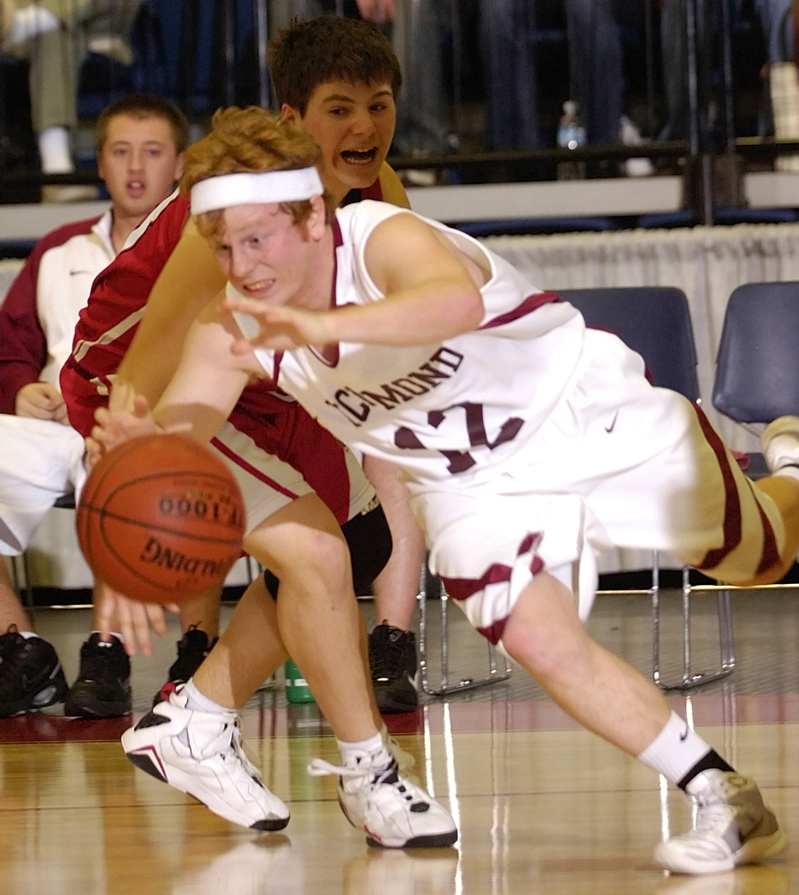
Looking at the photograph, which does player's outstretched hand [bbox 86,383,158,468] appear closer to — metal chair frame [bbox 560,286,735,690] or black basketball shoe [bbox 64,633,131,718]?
black basketball shoe [bbox 64,633,131,718]

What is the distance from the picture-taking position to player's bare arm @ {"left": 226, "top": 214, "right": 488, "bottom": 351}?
201 cm

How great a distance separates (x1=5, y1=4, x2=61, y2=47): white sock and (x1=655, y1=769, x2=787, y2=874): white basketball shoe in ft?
16.8

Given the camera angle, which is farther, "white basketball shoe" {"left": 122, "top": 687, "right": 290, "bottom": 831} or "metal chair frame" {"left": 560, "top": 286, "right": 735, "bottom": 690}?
"metal chair frame" {"left": 560, "top": 286, "right": 735, "bottom": 690}

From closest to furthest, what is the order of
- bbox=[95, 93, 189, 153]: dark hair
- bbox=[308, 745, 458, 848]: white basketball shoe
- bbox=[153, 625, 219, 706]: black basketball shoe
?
bbox=[308, 745, 458, 848]: white basketball shoe → bbox=[153, 625, 219, 706]: black basketball shoe → bbox=[95, 93, 189, 153]: dark hair

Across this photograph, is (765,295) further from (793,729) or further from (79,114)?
(79,114)

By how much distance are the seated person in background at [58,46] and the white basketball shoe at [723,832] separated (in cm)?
474

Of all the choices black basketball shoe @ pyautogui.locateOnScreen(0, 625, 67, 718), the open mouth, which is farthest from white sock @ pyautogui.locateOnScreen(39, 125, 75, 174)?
the open mouth

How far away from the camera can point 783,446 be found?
3201mm

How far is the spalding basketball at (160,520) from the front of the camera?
87.8 inches

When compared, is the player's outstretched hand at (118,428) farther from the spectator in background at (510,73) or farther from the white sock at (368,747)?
the spectator in background at (510,73)

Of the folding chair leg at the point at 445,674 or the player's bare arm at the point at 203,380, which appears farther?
the folding chair leg at the point at 445,674

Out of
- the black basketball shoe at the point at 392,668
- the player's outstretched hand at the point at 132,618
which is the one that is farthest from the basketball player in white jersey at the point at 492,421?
the black basketball shoe at the point at 392,668

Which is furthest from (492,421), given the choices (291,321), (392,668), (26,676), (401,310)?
(26,676)

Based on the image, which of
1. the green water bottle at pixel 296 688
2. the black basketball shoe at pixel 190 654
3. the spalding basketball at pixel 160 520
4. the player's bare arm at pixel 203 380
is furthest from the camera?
the green water bottle at pixel 296 688
